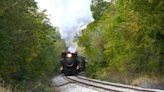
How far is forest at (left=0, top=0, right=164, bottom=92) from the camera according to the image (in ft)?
73.8

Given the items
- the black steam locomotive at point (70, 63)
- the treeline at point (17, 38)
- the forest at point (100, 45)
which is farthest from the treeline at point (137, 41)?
the treeline at point (17, 38)

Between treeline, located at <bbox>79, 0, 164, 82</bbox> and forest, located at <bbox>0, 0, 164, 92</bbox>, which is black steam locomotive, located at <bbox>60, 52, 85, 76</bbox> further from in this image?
treeline, located at <bbox>79, 0, 164, 82</bbox>

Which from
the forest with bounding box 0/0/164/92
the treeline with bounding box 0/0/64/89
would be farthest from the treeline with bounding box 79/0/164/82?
the treeline with bounding box 0/0/64/89

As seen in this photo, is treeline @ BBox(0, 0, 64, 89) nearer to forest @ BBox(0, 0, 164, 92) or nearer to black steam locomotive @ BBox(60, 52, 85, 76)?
forest @ BBox(0, 0, 164, 92)

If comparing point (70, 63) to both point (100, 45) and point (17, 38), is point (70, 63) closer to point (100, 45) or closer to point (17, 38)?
point (100, 45)

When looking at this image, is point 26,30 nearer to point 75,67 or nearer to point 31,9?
point 31,9

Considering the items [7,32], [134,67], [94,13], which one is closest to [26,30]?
[7,32]

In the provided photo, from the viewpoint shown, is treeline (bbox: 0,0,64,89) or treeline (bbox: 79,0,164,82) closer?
treeline (bbox: 0,0,64,89)

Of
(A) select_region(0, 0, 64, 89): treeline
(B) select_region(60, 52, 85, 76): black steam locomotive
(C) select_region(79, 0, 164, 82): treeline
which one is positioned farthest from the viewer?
(B) select_region(60, 52, 85, 76): black steam locomotive

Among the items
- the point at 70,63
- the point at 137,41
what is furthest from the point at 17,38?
the point at 70,63

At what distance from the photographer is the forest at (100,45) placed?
22500 millimetres

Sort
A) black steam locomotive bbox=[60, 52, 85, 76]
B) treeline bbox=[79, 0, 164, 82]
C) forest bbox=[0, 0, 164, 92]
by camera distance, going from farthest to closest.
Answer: black steam locomotive bbox=[60, 52, 85, 76], treeline bbox=[79, 0, 164, 82], forest bbox=[0, 0, 164, 92]

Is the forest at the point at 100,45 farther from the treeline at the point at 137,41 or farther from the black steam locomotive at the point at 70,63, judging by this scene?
the black steam locomotive at the point at 70,63

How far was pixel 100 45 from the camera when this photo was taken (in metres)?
60.5
